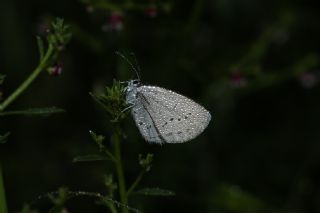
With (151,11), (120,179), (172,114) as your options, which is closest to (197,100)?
(151,11)

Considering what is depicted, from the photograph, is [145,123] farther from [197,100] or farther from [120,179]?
[197,100]

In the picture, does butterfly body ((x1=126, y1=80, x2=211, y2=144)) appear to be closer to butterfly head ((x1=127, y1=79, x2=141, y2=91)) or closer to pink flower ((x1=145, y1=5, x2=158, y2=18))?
butterfly head ((x1=127, y1=79, x2=141, y2=91))

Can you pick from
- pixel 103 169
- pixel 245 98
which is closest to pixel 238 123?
pixel 245 98

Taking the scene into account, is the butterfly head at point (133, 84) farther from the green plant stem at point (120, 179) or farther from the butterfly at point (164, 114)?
the green plant stem at point (120, 179)

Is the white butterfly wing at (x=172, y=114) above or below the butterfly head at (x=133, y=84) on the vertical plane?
below

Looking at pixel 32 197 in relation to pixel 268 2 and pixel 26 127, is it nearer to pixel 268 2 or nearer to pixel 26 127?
pixel 26 127

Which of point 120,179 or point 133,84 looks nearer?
point 120,179

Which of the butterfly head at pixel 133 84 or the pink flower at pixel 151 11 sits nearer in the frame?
the butterfly head at pixel 133 84

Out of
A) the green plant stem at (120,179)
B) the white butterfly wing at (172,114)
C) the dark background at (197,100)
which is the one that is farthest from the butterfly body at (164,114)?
the dark background at (197,100)
